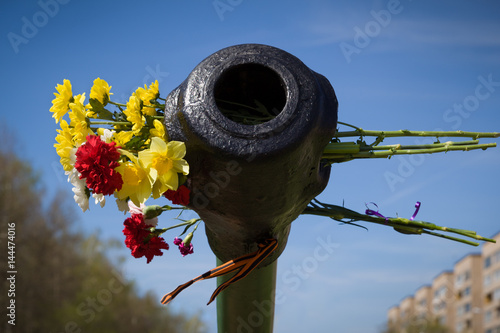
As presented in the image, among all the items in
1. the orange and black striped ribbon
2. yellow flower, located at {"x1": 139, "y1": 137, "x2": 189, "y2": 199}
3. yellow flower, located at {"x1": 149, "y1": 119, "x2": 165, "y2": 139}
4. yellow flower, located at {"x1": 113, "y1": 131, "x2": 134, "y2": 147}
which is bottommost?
the orange and black striped ribbon

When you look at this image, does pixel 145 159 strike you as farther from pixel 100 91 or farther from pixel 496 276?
pixel 496 276

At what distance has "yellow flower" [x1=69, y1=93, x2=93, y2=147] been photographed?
2047 mm

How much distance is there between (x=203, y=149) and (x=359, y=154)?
2.14 ft

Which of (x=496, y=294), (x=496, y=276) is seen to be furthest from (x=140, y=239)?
(x=496, y=294)

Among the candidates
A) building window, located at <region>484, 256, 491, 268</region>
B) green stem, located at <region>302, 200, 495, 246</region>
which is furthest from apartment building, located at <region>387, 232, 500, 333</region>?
green stem, located at <region>302, 200, 495, 246</region>

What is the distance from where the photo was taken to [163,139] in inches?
70.2

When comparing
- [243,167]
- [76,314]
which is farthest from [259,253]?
[76,314]

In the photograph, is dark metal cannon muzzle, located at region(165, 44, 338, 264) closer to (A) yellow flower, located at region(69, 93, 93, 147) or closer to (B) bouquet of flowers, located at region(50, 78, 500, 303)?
(B) bouquet of flowers, located at region(50, 78, 500, 303)

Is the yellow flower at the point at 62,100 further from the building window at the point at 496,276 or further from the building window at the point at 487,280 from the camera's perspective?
the building window at the point at 487,280

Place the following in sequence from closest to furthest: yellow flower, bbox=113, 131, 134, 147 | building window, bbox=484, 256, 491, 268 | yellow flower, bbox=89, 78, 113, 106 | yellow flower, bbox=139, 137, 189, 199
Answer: yellow flower, bbox=139, 137, 189, 199 < yellow flower, bbox=113, 131, 134, 147 < yellow flower, bbox=89, 78, 113, 106 < building window, bbox=484, 256, 491, 268

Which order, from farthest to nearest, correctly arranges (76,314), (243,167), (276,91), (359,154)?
(76,314) < (359,154) < (276,91) < (243,167)

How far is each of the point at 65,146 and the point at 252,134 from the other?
84 cm

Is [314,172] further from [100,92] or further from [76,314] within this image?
[76,314]

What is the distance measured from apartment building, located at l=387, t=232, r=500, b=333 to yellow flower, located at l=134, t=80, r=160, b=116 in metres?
36.5
